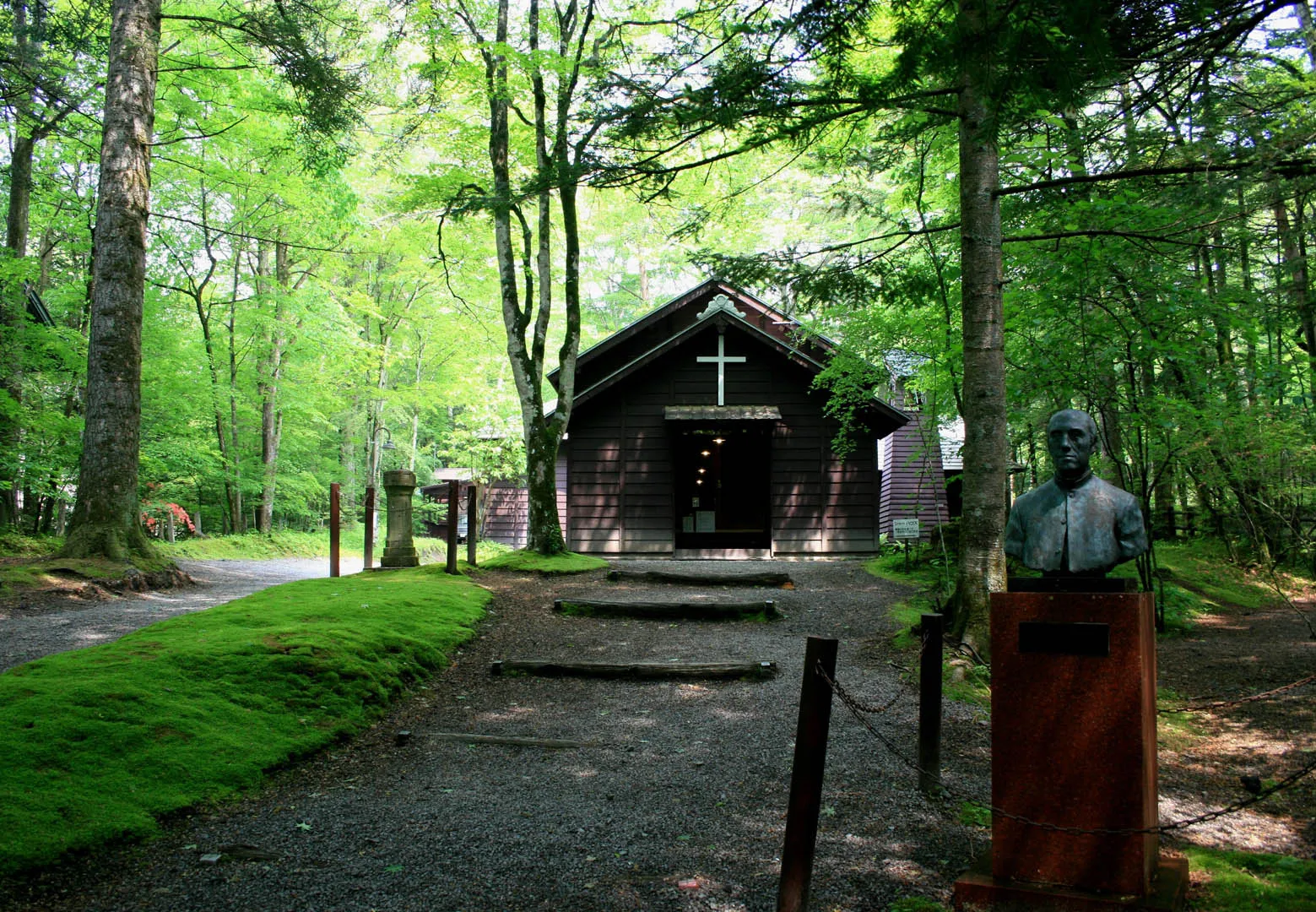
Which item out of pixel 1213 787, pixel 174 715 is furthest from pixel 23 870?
pixel 1213 787

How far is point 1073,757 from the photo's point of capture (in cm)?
317

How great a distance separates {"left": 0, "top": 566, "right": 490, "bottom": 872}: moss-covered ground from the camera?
12.1 feet

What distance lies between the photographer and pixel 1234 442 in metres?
9.58

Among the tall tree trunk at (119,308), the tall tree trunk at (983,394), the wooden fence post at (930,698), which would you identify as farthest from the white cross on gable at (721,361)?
the wooden fence post at (930,698)

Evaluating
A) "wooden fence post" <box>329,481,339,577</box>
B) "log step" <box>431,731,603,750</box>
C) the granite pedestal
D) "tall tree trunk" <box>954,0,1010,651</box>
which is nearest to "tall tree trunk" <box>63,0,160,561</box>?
"wooden fence post" <box>329,481,339,577</box>

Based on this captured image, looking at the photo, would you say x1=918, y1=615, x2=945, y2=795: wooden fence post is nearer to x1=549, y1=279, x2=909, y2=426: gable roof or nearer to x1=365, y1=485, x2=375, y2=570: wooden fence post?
x1=365, y1=485, x2=375, y2=570: wooden fence post

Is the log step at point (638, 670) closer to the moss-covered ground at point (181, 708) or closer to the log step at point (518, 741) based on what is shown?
the moss-covered ground at point (181, 708)

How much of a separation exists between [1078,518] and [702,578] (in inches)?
353

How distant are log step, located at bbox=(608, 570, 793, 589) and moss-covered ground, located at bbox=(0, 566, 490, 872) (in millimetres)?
4624

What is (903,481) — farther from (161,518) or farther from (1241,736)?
(161,518)

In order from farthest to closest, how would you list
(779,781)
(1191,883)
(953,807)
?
(779,781), (953,807), (1191,883)

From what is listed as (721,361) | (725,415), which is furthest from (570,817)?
(721,361)

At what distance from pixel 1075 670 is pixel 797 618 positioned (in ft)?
22.4

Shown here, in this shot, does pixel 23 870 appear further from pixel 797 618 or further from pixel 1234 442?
pixel 1234 442
